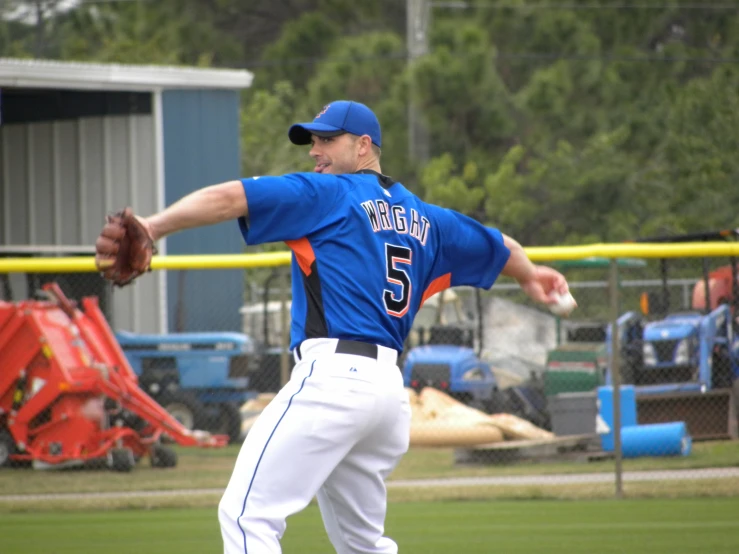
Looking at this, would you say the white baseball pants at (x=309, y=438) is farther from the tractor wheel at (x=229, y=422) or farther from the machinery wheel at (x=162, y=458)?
the tractor wheel at (x=229, y=422)

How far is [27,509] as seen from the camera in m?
9.55

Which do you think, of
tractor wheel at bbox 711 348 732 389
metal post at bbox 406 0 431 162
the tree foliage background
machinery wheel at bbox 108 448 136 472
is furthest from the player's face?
→ metal post at bbox 406 0 431 162

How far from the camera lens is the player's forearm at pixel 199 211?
4031 mm

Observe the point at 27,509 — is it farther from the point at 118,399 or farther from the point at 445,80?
the point at 445,80

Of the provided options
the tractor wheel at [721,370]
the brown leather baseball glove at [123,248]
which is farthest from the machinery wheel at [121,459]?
the brown leather baseball glove at [123,248]

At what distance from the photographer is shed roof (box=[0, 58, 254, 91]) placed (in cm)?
1454

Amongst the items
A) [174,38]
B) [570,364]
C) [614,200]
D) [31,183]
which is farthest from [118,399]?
[174,38]

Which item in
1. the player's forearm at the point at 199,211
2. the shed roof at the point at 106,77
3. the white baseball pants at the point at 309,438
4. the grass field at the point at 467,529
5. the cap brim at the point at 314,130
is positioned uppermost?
the shed roof at the point at 106,77

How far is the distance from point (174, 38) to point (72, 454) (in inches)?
967

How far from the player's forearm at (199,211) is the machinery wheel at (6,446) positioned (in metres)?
8.38

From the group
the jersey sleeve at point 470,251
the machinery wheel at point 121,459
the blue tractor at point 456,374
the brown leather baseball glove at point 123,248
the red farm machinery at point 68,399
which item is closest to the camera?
the brown leather baseball glove at point 123,248

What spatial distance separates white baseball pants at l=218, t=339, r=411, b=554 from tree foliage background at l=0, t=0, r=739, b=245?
20334mm

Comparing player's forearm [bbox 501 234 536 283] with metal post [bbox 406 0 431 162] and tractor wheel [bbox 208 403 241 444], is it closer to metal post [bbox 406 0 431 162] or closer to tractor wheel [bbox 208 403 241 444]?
tractor wheel [bbox 208 403 241 444]

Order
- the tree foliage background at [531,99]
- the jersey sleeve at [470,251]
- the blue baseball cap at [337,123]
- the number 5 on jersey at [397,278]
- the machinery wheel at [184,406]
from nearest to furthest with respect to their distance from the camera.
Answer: the number 5 on jersey at [397,278] < the blue baseball cap at [337,123] < the jersey sleeve at [470,251] < the machinery wheel at [184,406] < the tree foliage background at [531,99]
